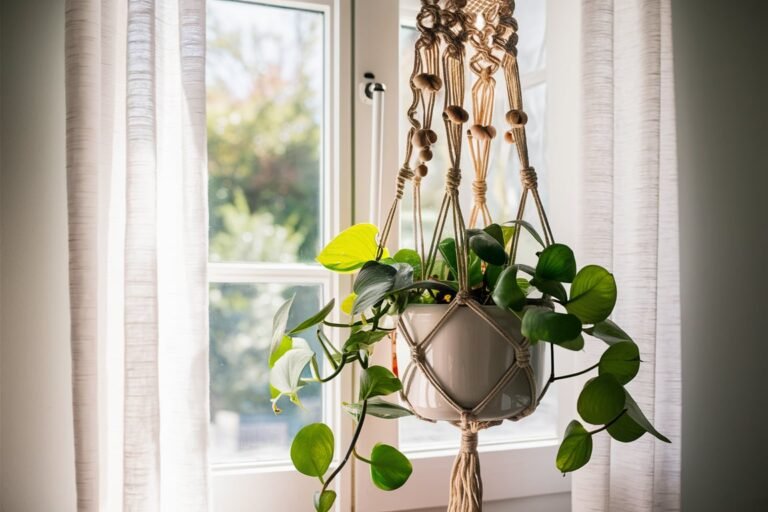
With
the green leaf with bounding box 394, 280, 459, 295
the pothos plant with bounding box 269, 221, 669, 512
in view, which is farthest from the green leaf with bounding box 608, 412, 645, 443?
the green leaf with bounding box 394, 280, 459, 295

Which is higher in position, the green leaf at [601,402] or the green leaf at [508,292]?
the green leaf at [508,292]

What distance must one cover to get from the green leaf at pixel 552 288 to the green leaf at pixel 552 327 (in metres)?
0.07

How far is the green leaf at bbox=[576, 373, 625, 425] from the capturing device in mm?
639

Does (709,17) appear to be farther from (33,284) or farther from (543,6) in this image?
(33,284)

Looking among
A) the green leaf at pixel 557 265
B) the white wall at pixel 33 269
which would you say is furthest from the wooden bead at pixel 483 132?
the white wall at pixel 33 269

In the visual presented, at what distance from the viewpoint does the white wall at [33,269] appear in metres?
1.00

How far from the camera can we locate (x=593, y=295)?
66cm

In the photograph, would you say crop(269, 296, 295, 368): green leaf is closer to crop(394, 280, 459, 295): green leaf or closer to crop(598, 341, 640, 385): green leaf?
crop(394, 280, 459, 295): green leaf

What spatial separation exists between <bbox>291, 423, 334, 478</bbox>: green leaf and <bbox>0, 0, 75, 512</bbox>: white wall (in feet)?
1.68

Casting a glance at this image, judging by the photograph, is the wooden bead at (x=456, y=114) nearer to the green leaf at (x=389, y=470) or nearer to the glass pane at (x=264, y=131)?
the green leaf at (x=389, y=470)

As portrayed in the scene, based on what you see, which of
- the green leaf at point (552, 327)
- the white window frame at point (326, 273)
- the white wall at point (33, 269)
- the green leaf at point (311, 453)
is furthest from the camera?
the white window frame at point (326, 273)

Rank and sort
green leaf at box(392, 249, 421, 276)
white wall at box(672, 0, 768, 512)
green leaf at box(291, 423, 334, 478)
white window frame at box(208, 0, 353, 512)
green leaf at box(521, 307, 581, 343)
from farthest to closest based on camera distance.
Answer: white wall at box(672, 0, 768, 512) → white window frame at box(208, 0, 353, 512) → green leaf at box(392, 249, 421, 276) → green leaf at box(291, 423, 334, 478) → green leaf at box(521, 307, 581, 343)

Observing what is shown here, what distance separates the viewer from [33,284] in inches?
39.8

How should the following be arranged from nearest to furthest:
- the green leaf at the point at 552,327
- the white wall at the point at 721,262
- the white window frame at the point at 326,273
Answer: the green leaf at the point at 552,327
the white window frame at the point at 326,273
the white wall at the point at 721,262
